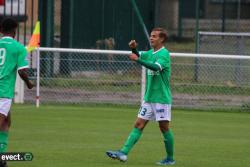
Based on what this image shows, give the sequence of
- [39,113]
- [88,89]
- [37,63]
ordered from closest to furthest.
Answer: [39,113]
[37,63]
[88,89]

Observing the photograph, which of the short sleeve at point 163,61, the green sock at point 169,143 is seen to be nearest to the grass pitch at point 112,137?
the green sock at point 169,143

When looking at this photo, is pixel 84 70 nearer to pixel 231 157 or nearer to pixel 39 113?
pixel 39 113

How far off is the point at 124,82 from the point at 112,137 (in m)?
6.96

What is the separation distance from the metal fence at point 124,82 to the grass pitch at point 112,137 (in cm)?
81

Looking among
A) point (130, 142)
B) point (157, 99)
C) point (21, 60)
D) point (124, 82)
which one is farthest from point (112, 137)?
point (124, 82)

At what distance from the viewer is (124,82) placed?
22078 mm

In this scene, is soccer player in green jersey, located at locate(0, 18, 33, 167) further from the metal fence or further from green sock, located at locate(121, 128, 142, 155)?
the metal fence

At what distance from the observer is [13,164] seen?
1182 centimetres

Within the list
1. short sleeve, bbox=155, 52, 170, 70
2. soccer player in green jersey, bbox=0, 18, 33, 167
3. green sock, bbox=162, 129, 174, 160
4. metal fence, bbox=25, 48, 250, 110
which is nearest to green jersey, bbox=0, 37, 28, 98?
soccer player in green jersey, bbox=0, 18, 33, 167

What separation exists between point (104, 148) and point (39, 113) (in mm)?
5391

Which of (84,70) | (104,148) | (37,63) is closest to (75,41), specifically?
(84,70)

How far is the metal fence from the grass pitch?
0.81 meters

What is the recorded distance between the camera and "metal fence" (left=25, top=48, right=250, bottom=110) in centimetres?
2123

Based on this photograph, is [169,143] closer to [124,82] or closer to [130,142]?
[130,142]
